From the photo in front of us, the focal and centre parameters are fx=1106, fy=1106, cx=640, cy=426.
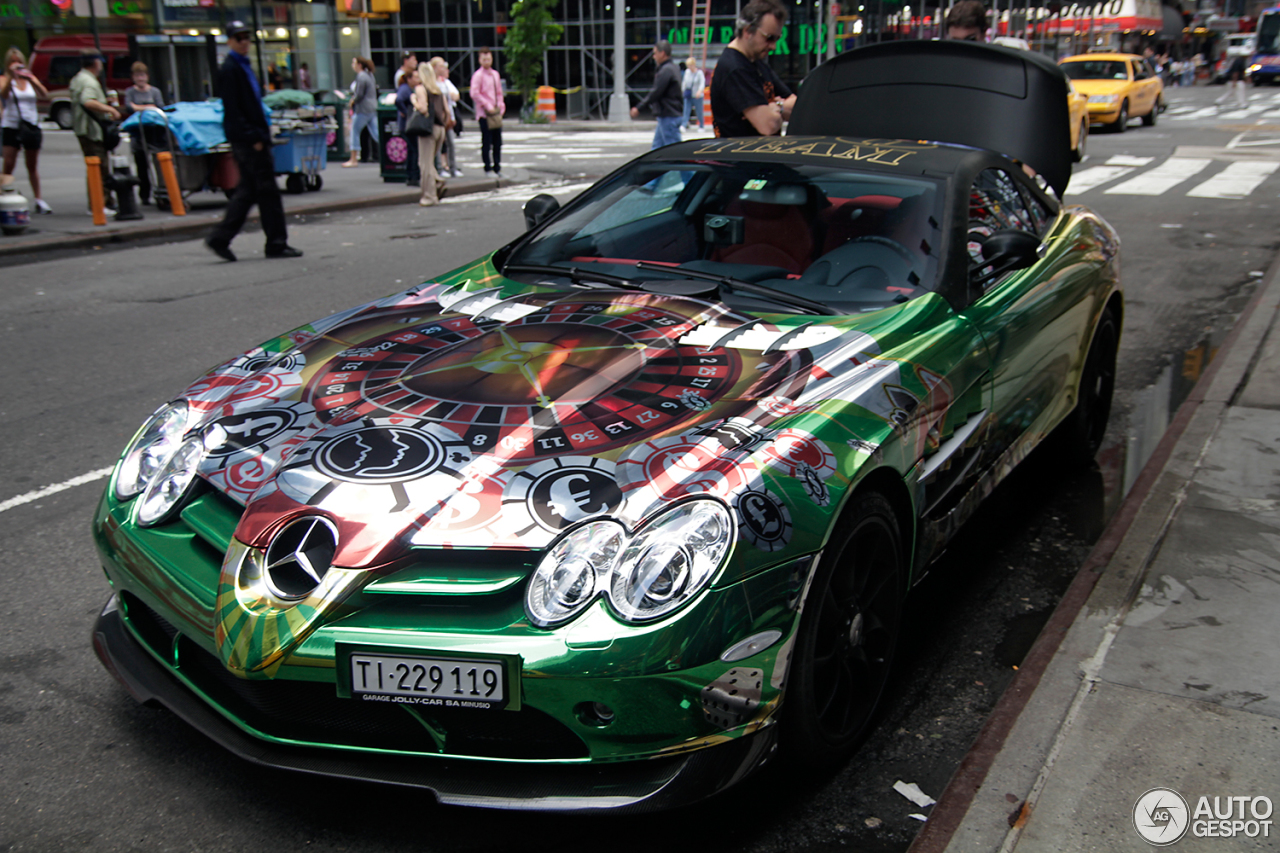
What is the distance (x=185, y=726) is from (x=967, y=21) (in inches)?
272

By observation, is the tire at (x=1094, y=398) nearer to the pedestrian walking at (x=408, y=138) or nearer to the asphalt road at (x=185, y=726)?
the asphalt road at (x=185, y=726)

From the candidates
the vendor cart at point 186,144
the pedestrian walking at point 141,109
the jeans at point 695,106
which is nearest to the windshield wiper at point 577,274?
the vendor cart at point 186,144

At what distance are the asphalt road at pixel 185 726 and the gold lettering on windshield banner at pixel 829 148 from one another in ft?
4.91

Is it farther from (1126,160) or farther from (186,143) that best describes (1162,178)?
(186,143)

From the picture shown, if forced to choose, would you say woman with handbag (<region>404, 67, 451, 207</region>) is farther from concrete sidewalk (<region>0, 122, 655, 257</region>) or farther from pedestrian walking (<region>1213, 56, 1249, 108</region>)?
pedestrian walking (<region>1213, 56, 1249, 108</region>)

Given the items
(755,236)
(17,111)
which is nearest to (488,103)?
(17,111)

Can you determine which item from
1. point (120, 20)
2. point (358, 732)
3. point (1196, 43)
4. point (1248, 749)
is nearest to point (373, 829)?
point (358, 732)

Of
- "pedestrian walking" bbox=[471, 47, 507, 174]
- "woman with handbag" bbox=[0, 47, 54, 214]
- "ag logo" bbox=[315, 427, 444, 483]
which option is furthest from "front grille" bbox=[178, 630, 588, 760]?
"pedestrian walking" bbox=[471, 47, 507, 174]

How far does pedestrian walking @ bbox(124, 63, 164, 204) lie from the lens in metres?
13.4

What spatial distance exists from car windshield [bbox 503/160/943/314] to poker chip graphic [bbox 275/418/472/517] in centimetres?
123

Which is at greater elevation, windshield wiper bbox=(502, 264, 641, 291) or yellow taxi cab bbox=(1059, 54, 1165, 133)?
yellow taxi cab bbox=(1059, 54, 1165, 133)

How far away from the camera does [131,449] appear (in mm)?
3055

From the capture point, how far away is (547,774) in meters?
2.28

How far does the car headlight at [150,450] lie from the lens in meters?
2.89
